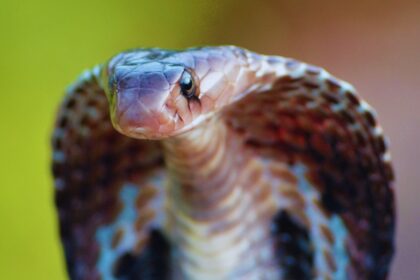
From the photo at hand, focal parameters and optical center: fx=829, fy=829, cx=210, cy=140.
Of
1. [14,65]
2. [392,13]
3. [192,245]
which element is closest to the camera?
[192,245]

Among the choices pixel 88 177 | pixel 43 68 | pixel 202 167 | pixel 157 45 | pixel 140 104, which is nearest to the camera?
pixel 140 104

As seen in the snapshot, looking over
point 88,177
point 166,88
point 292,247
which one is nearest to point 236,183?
point 292,247

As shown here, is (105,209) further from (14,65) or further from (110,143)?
(14,65)

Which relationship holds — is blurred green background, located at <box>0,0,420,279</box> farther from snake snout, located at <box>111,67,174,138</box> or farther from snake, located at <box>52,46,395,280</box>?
snake snout, located at <box>111,67,174,138</box>

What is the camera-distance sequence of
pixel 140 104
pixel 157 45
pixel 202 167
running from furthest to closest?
pixel 157 45, pixel 202 167, pixel 140 104

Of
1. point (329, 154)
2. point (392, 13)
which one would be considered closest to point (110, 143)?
point (329, 154)

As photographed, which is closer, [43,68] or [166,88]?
[166,88]

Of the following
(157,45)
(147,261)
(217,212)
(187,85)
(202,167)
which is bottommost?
(157,45)

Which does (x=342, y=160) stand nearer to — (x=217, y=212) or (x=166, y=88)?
(x=217, y=212)
